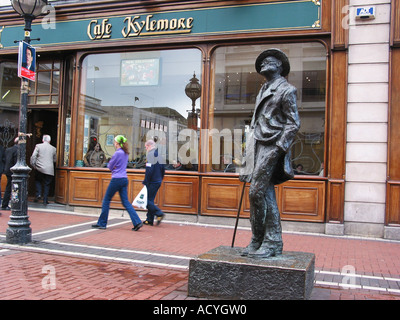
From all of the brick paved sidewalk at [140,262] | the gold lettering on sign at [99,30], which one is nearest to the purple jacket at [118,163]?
the brick paved sidewalk at [140,262]

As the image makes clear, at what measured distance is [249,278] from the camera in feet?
13.4

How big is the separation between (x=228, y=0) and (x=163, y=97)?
2848 millimetres

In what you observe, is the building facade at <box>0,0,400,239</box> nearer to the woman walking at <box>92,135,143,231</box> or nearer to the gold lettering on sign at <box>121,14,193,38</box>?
the gold lettering on sign at <box>121,14,193,38</box>

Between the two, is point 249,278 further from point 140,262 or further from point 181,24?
point 181,24

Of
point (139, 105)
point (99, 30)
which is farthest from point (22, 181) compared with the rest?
point (99, 30)

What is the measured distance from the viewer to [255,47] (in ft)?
32.1

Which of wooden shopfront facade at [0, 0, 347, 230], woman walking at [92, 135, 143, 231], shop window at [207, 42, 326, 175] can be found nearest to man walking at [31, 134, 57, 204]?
wooden shopfront facade at [0, 0, 347, 230]

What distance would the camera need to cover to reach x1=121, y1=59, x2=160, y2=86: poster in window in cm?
1077

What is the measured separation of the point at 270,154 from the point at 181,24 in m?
6.67

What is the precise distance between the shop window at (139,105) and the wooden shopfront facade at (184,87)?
1.1 inches

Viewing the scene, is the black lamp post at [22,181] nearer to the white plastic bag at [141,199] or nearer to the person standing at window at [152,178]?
the person standing at window at [152,178]

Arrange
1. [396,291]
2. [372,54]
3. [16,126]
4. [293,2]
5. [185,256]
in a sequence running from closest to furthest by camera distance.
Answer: [396,291] → [185,256] → [372,54] → [293,2] → [16,126]

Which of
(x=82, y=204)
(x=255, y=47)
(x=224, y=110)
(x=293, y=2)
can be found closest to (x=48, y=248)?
(x=82, y=204)

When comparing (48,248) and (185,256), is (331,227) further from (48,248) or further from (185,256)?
(48,248)
